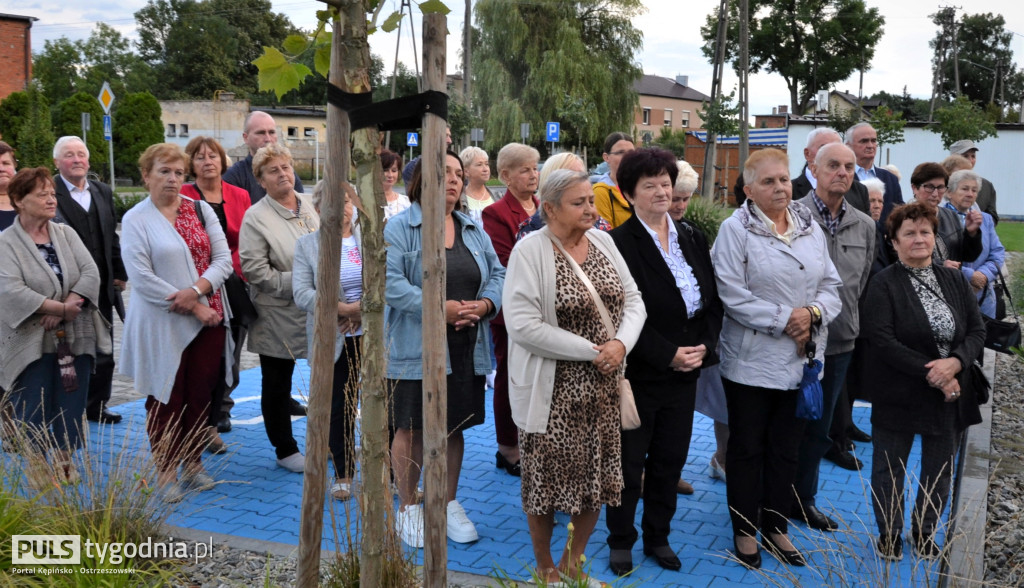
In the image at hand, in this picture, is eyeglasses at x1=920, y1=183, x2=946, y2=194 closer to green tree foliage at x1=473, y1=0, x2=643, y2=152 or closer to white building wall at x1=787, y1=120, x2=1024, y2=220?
white building wall at x1=787, y1=120, x2=1024, y2=220

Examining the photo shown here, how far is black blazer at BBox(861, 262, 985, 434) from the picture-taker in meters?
4.95

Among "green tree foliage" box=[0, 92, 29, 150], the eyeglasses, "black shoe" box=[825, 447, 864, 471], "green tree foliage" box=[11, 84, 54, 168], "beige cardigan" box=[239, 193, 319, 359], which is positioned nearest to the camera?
"beige cardigan" box=[239, 193, 319, 359]

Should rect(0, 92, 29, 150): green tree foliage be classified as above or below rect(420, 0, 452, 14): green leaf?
above

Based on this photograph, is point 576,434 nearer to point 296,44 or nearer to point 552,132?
point 296,44

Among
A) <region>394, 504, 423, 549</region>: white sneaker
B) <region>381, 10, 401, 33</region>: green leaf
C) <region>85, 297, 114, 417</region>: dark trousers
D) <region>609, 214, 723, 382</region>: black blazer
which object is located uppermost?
<region>381, 10, 401, 33</region>: green leaf

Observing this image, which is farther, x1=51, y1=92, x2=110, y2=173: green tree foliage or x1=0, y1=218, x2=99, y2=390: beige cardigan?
x1=51, y1=92, x2=110, y2=173: green tree foliage

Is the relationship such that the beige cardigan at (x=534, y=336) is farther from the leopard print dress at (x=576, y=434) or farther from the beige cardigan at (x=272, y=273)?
the beige cardigan at (x=272, y=273)

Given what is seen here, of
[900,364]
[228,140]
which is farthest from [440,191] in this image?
[228,140]

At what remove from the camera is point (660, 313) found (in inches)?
189

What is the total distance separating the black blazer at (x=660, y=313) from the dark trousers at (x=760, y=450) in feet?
1.02

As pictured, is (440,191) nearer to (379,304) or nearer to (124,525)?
(379,304)

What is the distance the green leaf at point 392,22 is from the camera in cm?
304

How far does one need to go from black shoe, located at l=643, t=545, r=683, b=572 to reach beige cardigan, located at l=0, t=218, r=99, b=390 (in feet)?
12.5

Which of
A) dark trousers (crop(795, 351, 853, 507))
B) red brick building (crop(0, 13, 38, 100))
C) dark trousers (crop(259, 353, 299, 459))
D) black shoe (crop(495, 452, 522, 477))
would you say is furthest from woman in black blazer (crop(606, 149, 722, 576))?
red brick building (crop(0, 13, 38, 100))
